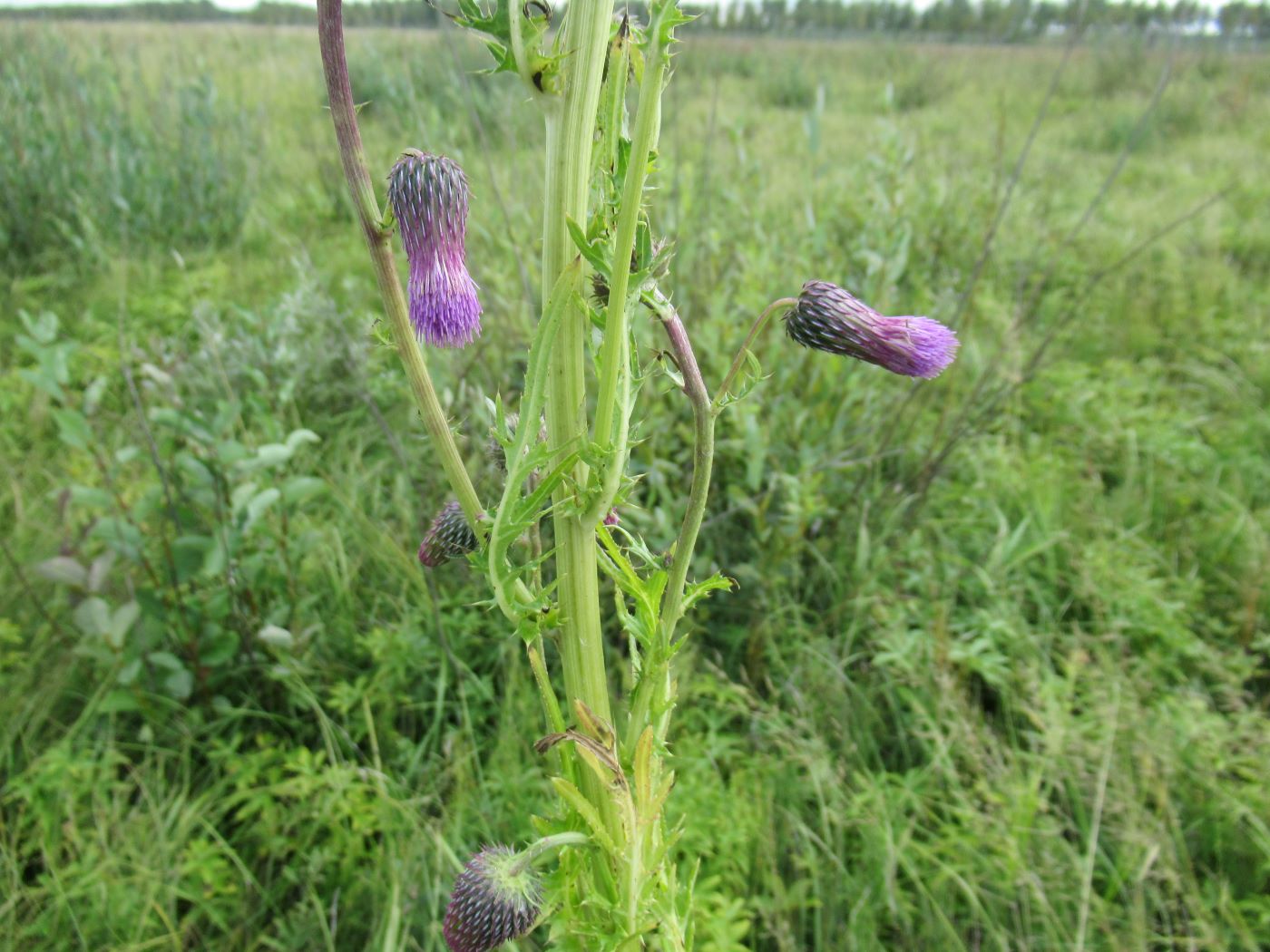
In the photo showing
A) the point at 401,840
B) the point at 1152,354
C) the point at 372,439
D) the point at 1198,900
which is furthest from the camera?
the point at 1152,354

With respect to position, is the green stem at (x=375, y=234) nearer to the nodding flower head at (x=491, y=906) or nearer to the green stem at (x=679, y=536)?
the green stem at (x=679, y=536)

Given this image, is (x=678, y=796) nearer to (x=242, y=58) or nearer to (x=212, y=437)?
(x=212, y=437)

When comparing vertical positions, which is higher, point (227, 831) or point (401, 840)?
point (401, 840)

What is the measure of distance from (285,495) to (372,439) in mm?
853

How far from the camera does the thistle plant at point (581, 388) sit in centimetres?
62

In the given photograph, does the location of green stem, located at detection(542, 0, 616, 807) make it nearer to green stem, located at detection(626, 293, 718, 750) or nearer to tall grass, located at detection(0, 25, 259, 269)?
green stem, located at detection(626, 293, 718, 750)

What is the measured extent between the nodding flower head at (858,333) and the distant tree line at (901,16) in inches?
69.2

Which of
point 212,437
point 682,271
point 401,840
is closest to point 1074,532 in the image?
point 682,271

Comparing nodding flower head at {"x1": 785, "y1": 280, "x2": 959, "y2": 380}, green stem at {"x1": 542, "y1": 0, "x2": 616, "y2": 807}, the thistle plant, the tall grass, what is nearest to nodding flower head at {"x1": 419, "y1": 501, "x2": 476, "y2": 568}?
the thistle plant

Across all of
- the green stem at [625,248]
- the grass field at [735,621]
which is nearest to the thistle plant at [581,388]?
the green stem at [625,248]

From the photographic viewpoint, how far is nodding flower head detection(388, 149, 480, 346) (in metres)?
0.70

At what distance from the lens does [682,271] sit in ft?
8.88

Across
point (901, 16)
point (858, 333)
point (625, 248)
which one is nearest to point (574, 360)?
point (625, 248)

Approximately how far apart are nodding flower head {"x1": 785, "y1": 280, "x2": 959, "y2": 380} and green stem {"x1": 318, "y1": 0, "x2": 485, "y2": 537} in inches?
13.8
